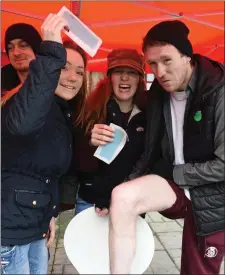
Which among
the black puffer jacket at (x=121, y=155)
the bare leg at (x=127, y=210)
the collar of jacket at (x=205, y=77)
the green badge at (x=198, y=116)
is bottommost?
the bare leg at (x=127, y=210)

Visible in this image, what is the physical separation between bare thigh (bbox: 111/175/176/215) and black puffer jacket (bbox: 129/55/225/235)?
4cm

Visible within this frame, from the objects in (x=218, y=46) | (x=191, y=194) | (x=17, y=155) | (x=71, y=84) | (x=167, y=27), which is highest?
(x=218, y=46)

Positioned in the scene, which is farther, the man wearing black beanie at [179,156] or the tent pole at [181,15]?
the tent pole at [181,15]

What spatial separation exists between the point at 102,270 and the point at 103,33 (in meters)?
1.29

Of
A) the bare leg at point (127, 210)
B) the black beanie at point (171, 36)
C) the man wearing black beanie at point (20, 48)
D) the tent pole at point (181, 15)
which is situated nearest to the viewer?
the bare leg at point (127, 210)

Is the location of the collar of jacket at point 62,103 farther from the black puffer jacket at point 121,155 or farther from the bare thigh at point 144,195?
the bare thigh at point 144,195

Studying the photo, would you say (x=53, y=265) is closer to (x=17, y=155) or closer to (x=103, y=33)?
(x=17, y=155)

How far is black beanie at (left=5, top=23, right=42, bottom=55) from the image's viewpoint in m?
1.10

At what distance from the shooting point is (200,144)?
806 mm

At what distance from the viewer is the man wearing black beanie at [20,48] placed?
3.66ft

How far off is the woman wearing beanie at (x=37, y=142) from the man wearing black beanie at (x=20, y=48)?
0.67ft

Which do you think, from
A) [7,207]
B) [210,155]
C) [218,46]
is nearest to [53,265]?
[7,207]

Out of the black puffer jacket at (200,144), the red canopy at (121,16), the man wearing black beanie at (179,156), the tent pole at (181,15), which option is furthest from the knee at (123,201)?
the tent pole at (181,15)

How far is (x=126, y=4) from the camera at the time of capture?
1.40m
